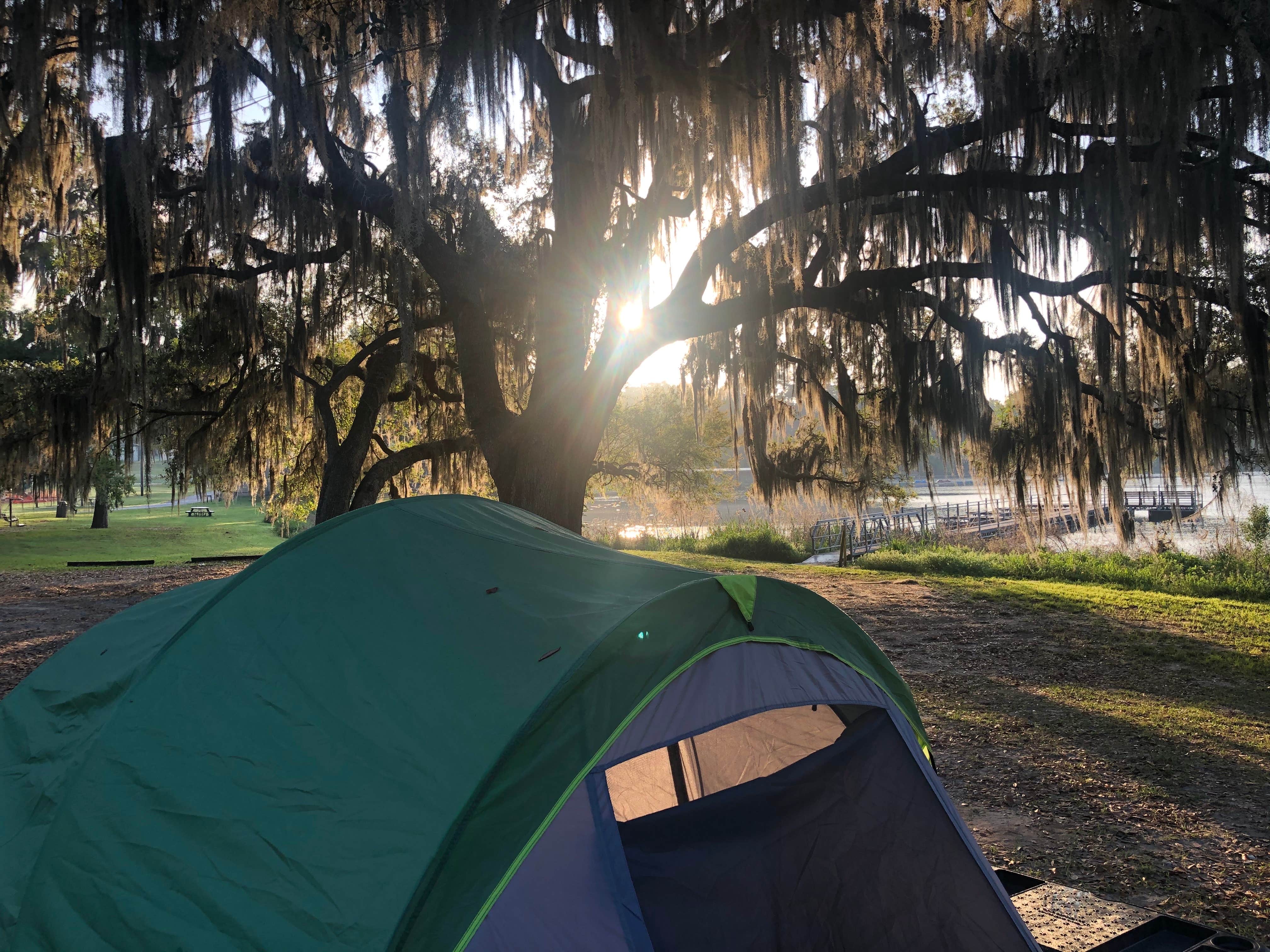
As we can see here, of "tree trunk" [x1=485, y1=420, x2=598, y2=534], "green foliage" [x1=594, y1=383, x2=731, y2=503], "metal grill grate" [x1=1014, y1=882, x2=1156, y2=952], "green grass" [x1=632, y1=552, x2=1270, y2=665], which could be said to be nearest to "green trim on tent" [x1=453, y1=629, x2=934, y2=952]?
"metal grill grate" [x1=1014, y1=882, x2=1156, y2=952]

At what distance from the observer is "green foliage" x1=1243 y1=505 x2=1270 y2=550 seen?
1433 cm

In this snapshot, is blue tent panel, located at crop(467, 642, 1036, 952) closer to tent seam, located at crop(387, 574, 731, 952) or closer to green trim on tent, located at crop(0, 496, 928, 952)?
green trim on tent, located at crop(0, 496, 928, 952)

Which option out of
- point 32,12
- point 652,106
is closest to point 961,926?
point 652,106

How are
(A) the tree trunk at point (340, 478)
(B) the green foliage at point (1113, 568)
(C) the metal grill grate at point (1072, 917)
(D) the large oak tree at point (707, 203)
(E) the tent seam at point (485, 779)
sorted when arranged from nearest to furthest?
(E) the tent seam at point (485, 779) < (C) the metal grill grate at point (1072, 917) < (D) the large oak tree at point (707, 203) < (A) the tree trunk at point (340, 478) < (B) the green foliage at point (1113, 568)

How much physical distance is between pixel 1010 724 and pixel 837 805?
9.05 ft

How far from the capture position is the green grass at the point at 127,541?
17.2m

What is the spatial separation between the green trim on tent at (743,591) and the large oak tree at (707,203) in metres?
4.04

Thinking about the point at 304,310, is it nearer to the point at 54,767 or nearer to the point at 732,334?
the point at 732,334

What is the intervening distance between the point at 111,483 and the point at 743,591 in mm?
23747

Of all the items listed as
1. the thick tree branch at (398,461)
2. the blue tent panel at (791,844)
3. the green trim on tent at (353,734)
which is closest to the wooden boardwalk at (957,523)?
the thick tree branch at (398,461)

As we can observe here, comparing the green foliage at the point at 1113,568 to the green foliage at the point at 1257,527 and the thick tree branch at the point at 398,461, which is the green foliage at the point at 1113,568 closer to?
the green foliage at the point at 1257,527

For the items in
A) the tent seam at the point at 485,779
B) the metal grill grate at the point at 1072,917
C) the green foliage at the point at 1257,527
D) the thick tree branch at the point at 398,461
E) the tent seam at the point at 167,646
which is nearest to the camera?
the tent seam at the point at 485,779

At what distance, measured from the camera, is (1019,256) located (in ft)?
21.5

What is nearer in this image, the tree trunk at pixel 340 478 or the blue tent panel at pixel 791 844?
the blue tent panel at pixel 791 844
